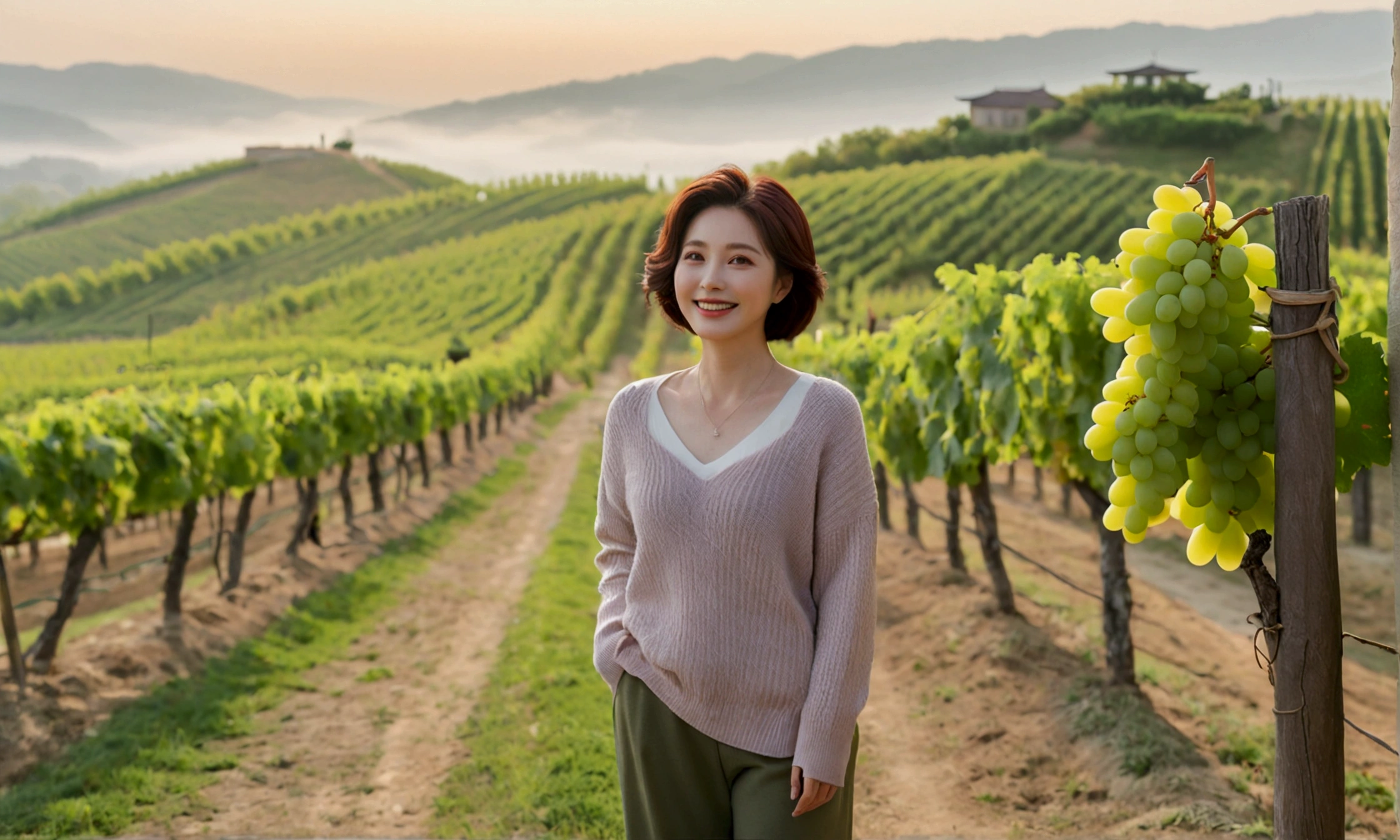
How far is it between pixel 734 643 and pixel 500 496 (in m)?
14.2

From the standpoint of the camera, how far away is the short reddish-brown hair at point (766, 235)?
1.90 metres

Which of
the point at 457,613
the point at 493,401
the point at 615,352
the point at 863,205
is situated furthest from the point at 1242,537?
the point at 863,205

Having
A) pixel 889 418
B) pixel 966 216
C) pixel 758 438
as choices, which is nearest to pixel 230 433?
pixel 889 418

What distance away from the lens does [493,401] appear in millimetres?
20016

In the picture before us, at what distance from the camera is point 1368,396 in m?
1.81

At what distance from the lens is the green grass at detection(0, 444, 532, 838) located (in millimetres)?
4684

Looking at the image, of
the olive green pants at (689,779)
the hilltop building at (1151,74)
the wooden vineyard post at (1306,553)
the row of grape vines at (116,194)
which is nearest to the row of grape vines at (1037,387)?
the wooden vineyard post at (1306,553)

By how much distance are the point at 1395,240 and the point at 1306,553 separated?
0.56 metres

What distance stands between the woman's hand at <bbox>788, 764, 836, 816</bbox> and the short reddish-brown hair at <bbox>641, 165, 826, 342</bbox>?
83 centimetres

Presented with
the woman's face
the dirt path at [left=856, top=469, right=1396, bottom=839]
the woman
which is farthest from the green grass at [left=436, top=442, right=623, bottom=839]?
the woman's face

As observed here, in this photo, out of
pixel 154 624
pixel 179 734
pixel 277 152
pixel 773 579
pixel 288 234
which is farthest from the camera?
pixel 277 152

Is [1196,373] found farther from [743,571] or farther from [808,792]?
[808,792]

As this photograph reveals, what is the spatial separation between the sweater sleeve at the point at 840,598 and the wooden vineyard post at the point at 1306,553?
71cm

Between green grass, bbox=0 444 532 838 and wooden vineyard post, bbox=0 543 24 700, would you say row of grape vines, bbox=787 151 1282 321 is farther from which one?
wooden vineyard post, bbox=0 543 24 700
